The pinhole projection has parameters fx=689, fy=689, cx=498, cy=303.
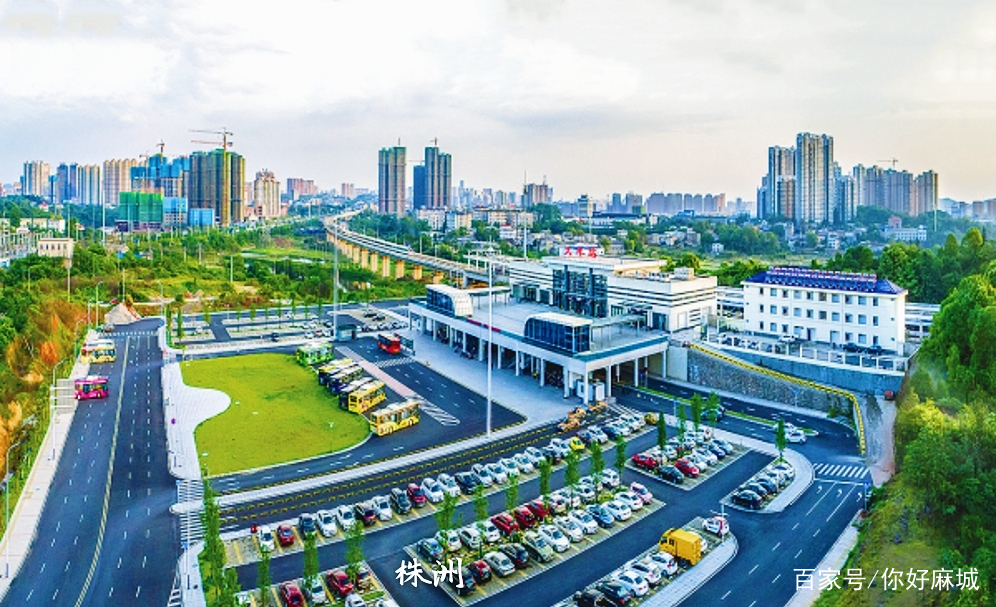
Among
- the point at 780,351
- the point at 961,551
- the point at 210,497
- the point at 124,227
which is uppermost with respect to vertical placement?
the point at 124,227

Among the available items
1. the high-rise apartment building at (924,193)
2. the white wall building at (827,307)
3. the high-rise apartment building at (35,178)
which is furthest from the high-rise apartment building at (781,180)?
the high-rise apartment building at (35,178)

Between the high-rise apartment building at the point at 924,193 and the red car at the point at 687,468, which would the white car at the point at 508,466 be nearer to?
the red car at the point at 687,468

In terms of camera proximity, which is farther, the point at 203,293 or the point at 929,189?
the point at 929,189

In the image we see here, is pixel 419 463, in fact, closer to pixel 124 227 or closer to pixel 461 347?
pixel 461 347

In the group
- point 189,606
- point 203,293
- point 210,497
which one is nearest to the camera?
point 189,606

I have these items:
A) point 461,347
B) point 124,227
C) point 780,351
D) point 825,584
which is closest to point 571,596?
point 825,584

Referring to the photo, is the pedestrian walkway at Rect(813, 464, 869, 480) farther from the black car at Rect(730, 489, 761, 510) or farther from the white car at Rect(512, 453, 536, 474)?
the white car at Rect(512, 453, 536, 474)

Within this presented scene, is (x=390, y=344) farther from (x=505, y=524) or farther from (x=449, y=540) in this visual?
(x=449, y=540)

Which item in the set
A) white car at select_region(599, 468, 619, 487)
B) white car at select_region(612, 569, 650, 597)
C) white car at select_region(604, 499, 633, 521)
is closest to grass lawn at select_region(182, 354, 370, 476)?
white car at select_region(599, 468, 619, 487)
